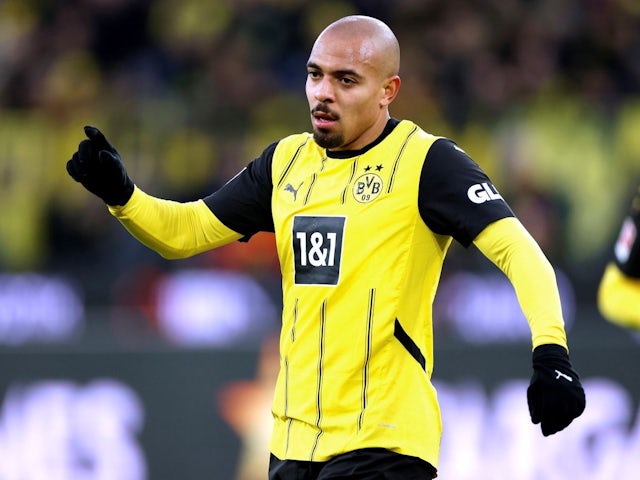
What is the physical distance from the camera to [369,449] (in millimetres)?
4258

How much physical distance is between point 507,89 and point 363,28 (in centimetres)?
742

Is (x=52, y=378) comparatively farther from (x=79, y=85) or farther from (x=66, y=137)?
(x=79, y=85)

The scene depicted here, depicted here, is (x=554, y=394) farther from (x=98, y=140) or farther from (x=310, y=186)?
(x=98, y=140)

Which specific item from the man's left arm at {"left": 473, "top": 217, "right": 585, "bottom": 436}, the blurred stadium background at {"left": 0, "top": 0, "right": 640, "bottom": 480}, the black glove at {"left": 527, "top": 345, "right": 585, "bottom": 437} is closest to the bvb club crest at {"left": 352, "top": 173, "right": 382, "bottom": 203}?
the man's left arm at {"left": 473, "top": 217, "right": 585, "bottom": 436}

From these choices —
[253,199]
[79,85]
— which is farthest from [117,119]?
[253,199]

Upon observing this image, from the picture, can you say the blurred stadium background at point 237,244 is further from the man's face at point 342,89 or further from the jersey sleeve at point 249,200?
the man's face at point 342,89

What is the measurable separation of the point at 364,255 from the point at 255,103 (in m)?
6.75

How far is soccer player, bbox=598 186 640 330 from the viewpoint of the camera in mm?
5477

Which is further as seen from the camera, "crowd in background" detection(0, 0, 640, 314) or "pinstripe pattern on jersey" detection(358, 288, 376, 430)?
"crowd in background" detection(0, 0, 640, 314)

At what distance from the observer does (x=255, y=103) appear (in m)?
10.9

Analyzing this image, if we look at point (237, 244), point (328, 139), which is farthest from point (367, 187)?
point (237, 244)

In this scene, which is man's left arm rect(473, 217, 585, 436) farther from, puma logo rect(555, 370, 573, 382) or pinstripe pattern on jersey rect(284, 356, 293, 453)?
pinstripe pattern on jersey rect(284, 356, 293, 453)

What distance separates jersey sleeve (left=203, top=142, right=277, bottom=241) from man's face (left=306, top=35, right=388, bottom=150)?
13.0 inches

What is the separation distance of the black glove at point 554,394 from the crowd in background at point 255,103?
5.51m
